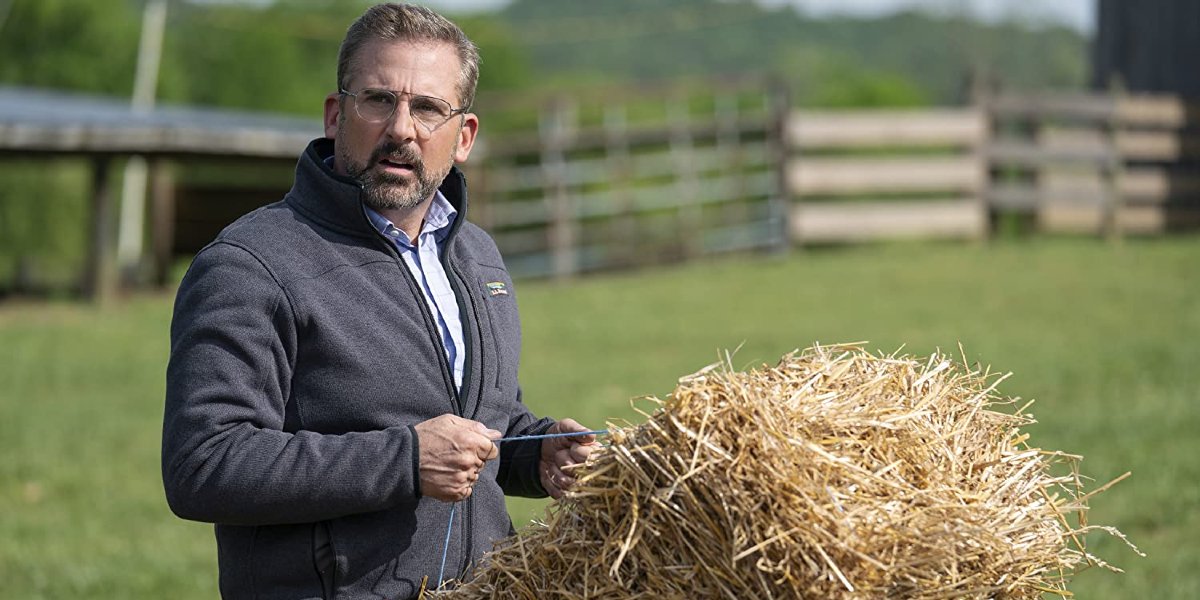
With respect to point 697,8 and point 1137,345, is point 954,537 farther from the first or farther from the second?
point 697,8

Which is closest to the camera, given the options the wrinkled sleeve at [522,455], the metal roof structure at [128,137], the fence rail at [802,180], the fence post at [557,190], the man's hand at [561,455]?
the man's hand at [561,455]

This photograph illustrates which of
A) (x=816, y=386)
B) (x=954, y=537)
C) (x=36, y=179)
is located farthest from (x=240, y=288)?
(x=36, y=179)

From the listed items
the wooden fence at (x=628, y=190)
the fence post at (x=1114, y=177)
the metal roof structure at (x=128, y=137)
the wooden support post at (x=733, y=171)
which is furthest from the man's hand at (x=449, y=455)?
the fence post at (x=1114, y=177)

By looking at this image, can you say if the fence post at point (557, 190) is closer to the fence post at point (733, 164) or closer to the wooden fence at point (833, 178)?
the wooden fence at point (833, 178)

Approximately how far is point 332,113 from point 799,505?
1.25 meters

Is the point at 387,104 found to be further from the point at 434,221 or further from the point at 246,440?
the point at 246,440

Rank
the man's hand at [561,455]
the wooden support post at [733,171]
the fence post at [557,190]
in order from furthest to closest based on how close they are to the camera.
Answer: the wooden support post at [733,171] < the fence post at [557,190] < the man's hand at [561,455]

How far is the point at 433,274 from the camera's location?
2.82 meters

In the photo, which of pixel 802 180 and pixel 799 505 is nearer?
pixel 799 505

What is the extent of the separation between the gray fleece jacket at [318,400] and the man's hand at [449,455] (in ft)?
0.08

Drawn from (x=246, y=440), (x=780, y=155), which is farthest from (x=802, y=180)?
(x=246, y=440)

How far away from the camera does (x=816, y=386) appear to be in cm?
237

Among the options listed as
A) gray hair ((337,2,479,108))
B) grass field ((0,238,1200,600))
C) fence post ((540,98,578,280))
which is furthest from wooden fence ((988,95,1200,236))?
gray hair ((337,2,479,108))

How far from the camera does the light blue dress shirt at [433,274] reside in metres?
2.76
